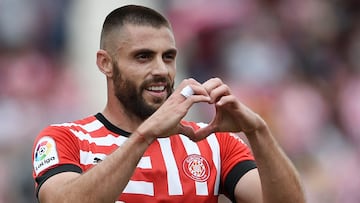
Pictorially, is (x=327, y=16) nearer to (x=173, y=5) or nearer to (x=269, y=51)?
(x=269, y=51)

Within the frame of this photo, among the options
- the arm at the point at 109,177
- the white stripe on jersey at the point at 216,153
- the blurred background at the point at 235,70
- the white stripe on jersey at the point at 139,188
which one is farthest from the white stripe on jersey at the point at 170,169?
the blurred background at the point at 235,70

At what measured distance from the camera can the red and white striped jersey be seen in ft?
16.9

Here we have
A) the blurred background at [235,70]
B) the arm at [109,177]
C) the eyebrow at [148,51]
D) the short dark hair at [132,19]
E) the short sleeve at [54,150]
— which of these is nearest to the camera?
the arm at [109,177]

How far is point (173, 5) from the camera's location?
37.9 ft

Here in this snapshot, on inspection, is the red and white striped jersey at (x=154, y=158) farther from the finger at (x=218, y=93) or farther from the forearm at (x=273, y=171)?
the finger at (x=218, y=93)

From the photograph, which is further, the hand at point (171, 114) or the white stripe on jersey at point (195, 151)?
the white stripe on jersey at point (195, 151)

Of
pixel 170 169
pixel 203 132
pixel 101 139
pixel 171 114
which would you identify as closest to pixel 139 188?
pixel 170 169

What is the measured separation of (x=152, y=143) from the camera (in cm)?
527

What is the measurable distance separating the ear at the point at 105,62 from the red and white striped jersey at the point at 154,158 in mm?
246

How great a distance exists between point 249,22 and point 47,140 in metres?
6.97

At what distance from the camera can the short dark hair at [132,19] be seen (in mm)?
5484

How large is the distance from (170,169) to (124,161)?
0.64m

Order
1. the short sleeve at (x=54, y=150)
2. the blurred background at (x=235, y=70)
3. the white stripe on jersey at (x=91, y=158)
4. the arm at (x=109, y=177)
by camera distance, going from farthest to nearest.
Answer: the blurred background at (x=235, y=70)
the white stripe on jersey at (x=91, y=158)
the short sleeve at (x=54, y=150)
the arm at (x=109, y=177)

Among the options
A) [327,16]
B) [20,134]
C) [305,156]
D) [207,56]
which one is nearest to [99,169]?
[20,134]
